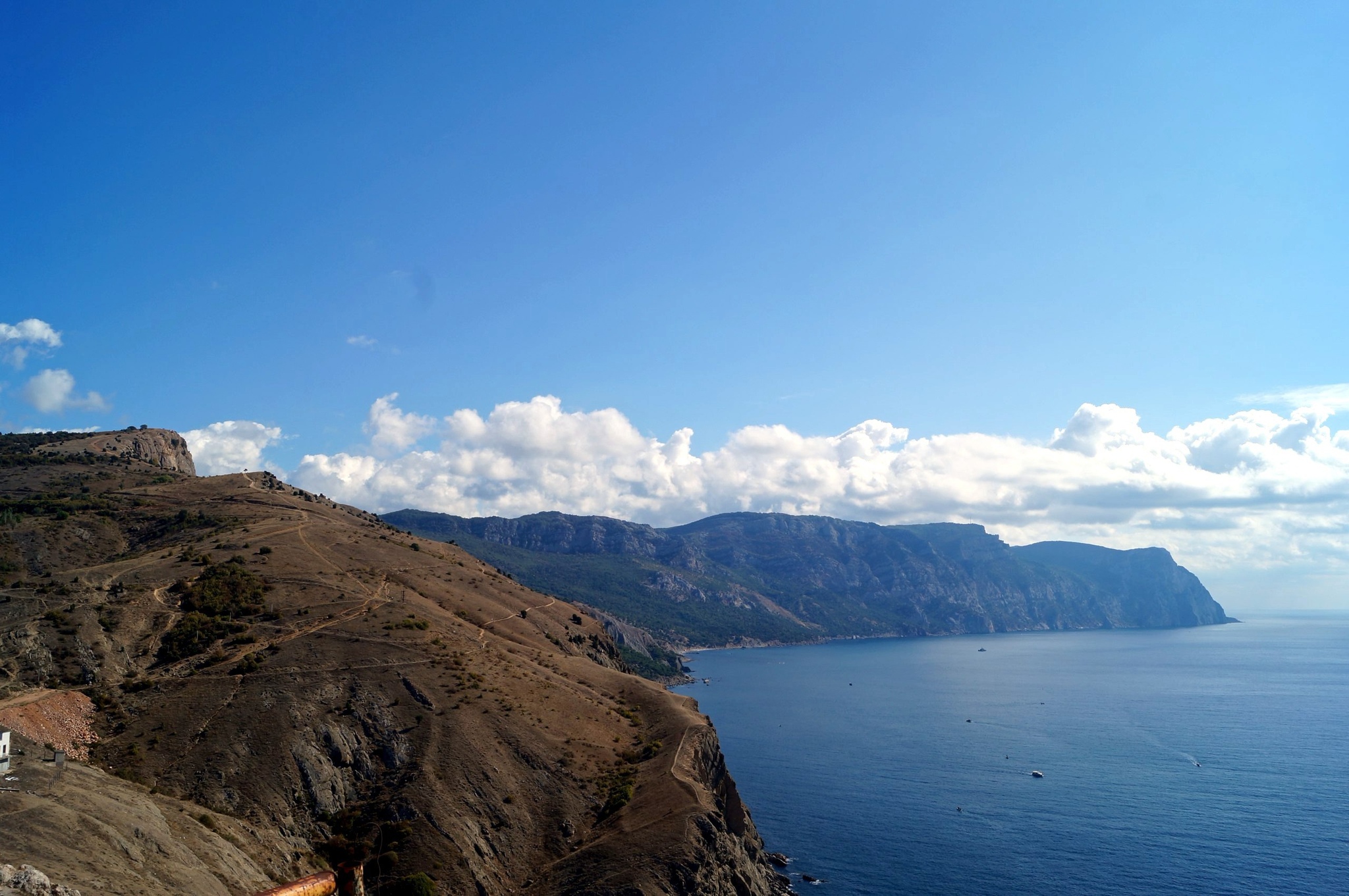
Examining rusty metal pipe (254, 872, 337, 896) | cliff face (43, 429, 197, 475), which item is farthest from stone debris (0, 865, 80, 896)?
cliff face (43, 429, 197, 475)

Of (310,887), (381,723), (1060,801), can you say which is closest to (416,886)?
(310,887)

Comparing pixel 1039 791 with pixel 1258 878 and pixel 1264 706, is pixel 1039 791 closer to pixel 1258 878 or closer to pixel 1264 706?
pixel 1258 878

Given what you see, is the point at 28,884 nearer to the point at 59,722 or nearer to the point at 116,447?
the point at 59,722

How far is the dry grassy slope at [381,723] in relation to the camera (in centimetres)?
6228

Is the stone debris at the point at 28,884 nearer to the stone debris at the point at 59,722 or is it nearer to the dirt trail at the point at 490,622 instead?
the stone debris at the point at 59,722

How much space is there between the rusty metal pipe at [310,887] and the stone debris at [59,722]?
21706mm

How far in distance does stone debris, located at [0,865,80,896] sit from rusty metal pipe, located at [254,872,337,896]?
39.2 feet

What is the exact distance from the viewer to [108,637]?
Result: 244ft

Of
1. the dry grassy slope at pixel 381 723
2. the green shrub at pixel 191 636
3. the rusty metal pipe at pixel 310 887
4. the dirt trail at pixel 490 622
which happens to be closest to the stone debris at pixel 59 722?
the dry grassy slope at pixel 381 723

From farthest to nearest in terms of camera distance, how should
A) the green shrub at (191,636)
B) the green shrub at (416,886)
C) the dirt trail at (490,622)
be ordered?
the dirt trail at (490,622) → the green shrub at (191,636) → the green shrub at (416,886)

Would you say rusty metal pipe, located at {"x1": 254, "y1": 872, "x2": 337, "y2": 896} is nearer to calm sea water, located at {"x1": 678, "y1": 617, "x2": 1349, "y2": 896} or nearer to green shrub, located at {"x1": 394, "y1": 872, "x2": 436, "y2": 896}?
green shrub, located at {"x1": 394, "y1": 872, "x2": 436, "y2": 896}

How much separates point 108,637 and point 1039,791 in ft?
411

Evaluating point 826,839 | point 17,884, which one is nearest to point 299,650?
point 17,884

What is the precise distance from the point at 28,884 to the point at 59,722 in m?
33.7
